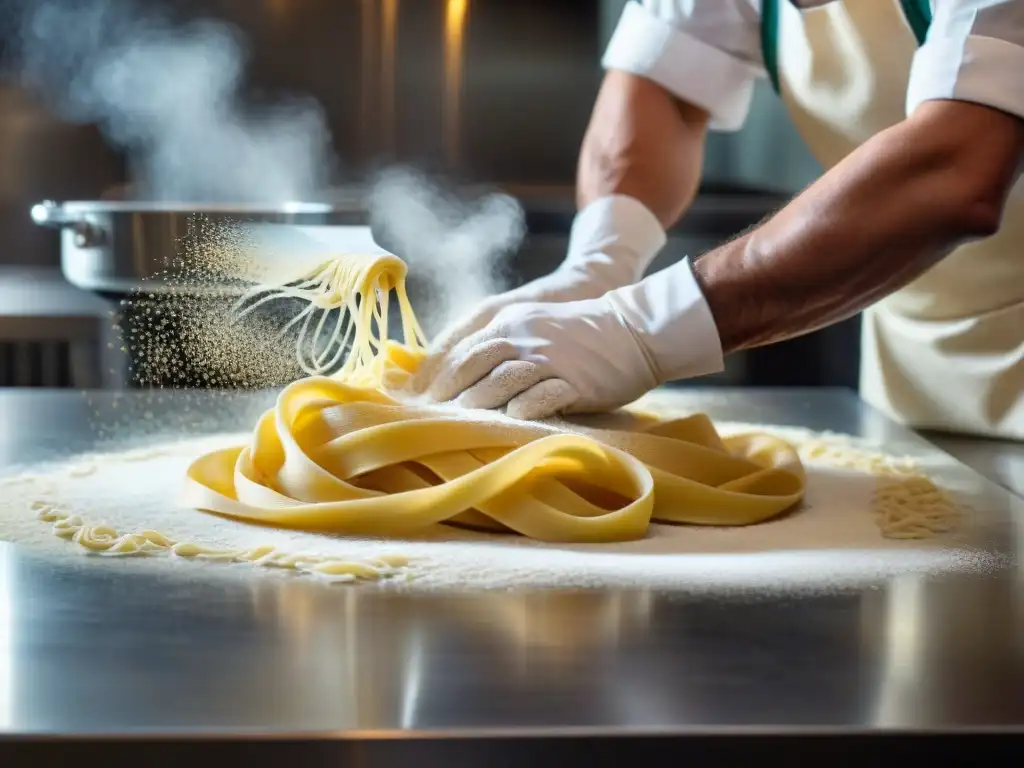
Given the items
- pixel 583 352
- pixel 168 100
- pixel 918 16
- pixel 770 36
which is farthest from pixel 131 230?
pixel 168 100

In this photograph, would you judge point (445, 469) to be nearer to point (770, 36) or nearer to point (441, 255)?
point (441, 255)

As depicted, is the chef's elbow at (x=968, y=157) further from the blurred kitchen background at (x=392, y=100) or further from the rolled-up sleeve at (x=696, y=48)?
the blurred kitchen background at (x=392, y=100)

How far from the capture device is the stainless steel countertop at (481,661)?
0.74 m

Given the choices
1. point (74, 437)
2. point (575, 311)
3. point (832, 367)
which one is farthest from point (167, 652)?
point (832, 367)

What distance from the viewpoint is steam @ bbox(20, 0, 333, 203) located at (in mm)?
3303

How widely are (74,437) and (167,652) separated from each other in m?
0.99

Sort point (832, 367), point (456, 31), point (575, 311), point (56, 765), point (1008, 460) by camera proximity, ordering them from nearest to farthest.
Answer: point (56, 765)
point (575, 311)
point (1008, 460)
point (832, 367)
point (456, 31)

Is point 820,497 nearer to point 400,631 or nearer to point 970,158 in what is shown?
point 970,158

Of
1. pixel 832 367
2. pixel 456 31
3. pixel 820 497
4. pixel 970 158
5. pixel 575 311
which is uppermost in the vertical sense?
pixel 456 31

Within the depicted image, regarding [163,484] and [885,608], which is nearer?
[885,608]

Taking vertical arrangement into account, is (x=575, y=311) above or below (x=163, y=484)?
above

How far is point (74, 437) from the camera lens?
1.78 m

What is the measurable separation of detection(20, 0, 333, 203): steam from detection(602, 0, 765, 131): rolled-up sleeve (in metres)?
1.40

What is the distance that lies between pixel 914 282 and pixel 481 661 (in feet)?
4.18
